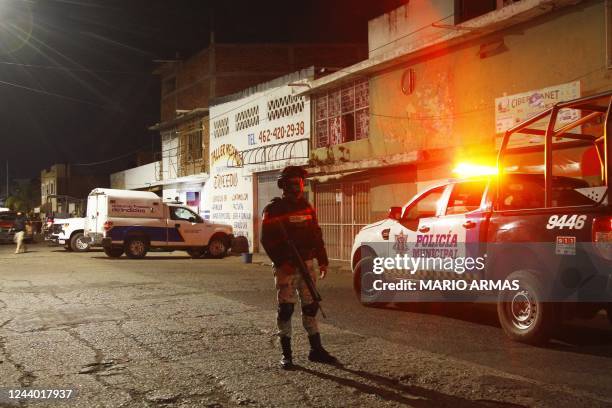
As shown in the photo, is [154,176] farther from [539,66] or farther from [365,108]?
[539,66]

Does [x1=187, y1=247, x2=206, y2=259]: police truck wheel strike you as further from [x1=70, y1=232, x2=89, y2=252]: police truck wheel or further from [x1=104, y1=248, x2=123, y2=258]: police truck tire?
[x1=70, y1=232, x2=89, y2=252]: police truck wheel

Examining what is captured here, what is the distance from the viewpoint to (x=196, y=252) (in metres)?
22.3

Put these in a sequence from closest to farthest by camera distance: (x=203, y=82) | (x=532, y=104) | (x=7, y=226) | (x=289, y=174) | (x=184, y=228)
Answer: (x=289, y=174) < (x=532, y=104) < (x=184, y=228) < (x=7, y=226) < (x=203, y=82)

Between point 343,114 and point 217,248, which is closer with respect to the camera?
point 343,114

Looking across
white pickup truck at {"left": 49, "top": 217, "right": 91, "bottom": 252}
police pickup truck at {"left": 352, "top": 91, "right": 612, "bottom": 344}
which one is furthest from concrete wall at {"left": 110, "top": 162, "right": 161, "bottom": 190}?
police pickup truck at {"left": 352, "top": 91, "right": 612, "bottom": 344}

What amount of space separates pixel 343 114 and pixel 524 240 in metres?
13.3

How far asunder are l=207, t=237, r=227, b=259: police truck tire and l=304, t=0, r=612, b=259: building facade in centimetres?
389

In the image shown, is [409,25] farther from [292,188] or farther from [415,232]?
[292,188]

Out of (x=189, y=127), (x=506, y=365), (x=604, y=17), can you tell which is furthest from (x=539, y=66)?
(x=189, y=127)

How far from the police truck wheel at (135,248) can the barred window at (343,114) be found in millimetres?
6566

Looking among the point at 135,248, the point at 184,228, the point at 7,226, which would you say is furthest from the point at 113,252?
the point at 7,226

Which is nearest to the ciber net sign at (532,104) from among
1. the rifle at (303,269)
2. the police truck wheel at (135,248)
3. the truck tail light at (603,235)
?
the truck tail light at (603,235)

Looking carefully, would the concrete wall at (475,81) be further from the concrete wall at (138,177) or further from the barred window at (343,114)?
the concrete wall at (138,177)

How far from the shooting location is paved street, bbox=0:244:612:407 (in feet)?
15.5
